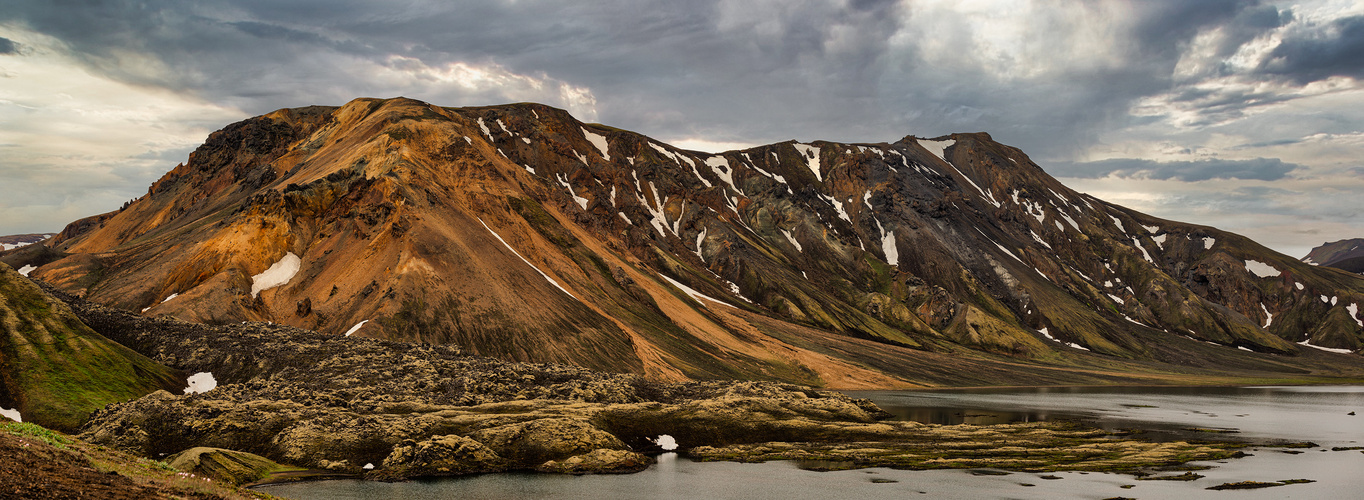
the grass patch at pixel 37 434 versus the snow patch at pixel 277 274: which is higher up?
the snow patch at pixel 277 274

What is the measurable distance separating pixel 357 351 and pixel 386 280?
53430 mm

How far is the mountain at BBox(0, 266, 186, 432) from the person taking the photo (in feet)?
217

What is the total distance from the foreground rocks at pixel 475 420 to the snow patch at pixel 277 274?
44679mm

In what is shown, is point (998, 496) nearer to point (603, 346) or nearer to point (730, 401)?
point (730, 401)

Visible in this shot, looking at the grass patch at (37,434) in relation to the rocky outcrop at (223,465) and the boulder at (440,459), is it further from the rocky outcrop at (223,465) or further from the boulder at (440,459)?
the boulder at (440,459)

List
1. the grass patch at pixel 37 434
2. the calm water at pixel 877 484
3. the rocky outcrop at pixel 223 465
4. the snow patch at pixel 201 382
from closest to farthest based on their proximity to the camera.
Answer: the grass patch at pixel 37 434 < the rocky outcrop at pixel 223 465 < the calm water at pixel 877 484 < the snow patch at pixel 201 382

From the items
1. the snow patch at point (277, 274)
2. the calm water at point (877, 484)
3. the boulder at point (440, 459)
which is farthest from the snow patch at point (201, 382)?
the snow patch at point (277, 274)

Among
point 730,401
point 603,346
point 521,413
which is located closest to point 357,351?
point 521,413

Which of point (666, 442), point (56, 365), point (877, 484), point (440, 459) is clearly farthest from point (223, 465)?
point (877, 484)

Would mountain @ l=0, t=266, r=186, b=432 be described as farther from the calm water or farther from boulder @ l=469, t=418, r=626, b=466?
boulder @ l=469, t=418, r=626, b=466

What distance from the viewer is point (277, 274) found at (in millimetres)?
156500

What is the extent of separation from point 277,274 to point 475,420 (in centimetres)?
9969

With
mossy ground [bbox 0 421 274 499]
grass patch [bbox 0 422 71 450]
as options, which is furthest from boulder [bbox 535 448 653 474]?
grass patch [bbox 0 422 71 450]

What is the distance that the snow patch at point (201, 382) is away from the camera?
88181 mm
